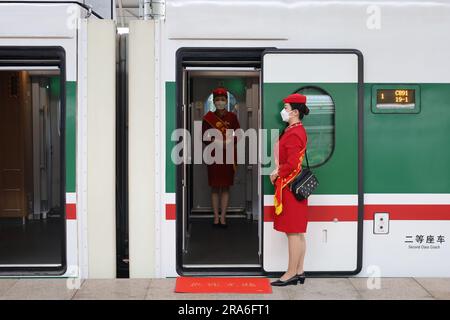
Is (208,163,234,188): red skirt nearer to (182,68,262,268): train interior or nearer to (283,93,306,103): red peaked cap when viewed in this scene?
(182,68,262,268): train interior

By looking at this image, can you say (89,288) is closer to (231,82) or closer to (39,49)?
(39,49)

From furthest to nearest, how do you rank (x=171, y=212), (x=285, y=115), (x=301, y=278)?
(x=171, y=212)
(x=301, y=278)
(x=285, y=115)

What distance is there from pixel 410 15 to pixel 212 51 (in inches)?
70.8

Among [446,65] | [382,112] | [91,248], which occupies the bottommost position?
[91,248]

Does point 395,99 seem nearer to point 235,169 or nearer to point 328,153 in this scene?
point 328,153

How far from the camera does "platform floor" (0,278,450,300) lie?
4.70m

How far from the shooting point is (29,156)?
8.73 meters

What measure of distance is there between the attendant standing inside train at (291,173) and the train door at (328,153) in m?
0.23

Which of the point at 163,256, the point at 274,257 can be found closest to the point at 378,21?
the point at 274,257

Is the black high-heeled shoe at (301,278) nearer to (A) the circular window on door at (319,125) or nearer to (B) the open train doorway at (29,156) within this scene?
(A) the circular window on door at (319,125)

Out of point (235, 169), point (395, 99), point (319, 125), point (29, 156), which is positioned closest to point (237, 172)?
point (235, 169)

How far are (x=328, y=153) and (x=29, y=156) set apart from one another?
17.4ft

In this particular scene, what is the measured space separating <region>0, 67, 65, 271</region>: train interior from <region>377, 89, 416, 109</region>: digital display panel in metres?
4.28
